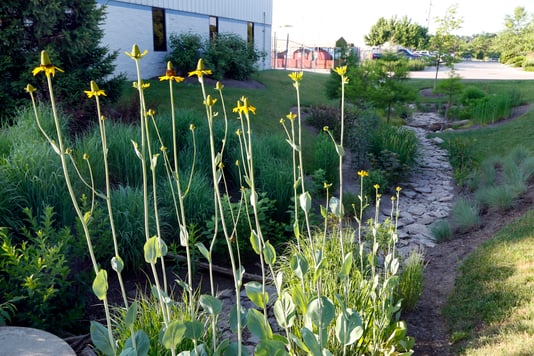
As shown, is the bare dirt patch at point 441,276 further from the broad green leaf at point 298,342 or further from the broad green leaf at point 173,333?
the broad green leaf at point 173,333

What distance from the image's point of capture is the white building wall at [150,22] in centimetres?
1203

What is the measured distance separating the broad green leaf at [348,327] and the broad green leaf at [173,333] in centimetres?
59

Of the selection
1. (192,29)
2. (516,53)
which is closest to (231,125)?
(192,29)

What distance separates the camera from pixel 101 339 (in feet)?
5.05

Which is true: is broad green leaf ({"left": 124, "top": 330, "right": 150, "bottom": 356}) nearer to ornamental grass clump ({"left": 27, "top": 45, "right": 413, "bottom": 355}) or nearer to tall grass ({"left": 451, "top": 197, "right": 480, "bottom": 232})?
ornamental grass clump ({"left": 27, "top": 45, "right": 413, "bottom": 355})

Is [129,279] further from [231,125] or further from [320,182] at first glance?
[231,125]

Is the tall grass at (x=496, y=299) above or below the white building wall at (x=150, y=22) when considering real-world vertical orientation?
below

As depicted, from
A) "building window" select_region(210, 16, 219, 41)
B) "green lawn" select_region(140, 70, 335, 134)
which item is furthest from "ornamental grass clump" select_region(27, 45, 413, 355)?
"building window" select_region(210, 16, 219, 41)

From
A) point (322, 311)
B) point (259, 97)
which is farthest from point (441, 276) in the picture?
point (259, 97)

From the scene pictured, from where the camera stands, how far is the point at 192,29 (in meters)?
15.6

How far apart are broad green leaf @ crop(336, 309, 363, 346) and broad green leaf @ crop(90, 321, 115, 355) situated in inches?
30.8

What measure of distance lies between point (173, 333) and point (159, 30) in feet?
45.7

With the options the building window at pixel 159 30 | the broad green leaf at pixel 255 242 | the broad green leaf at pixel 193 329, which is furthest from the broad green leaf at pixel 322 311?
the building window at pixel 159 30

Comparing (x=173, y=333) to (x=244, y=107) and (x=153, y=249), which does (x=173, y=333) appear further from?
(x=244, y=107)
